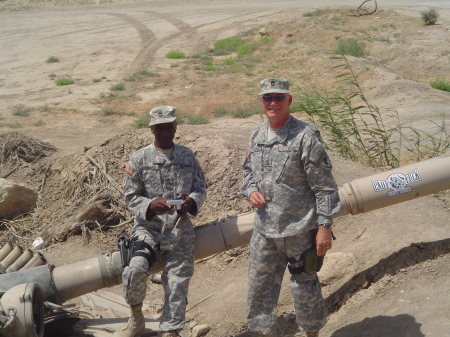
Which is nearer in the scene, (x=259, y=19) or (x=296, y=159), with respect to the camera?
(x=296, y=159)

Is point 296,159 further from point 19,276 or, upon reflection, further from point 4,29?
point 4,29

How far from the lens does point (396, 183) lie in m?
4.91

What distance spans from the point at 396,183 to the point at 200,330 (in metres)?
2.14

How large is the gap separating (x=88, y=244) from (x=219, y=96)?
1030 cm

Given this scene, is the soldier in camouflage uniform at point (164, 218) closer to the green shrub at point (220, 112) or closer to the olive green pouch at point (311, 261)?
the olive green pouch at point (311, 261)

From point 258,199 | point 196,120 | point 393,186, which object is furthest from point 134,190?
point 196,120

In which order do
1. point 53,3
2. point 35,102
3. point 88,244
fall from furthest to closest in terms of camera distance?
point 53,3 < point 35,102 < point 88,244

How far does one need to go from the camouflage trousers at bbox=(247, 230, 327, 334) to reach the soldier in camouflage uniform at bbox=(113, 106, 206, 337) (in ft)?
1.83

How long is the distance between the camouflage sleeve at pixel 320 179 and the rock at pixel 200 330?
1.86 m

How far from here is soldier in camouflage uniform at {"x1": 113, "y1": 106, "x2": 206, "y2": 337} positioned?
4211mm

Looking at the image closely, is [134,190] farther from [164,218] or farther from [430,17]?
[430,17]

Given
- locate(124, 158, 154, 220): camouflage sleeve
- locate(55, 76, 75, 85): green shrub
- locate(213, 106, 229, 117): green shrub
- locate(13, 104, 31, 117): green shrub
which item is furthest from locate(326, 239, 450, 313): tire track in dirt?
locate(55, 76, 75, 85): green shrub

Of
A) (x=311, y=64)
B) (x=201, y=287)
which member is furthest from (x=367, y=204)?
(x=311, y=64)

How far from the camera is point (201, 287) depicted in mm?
6051
